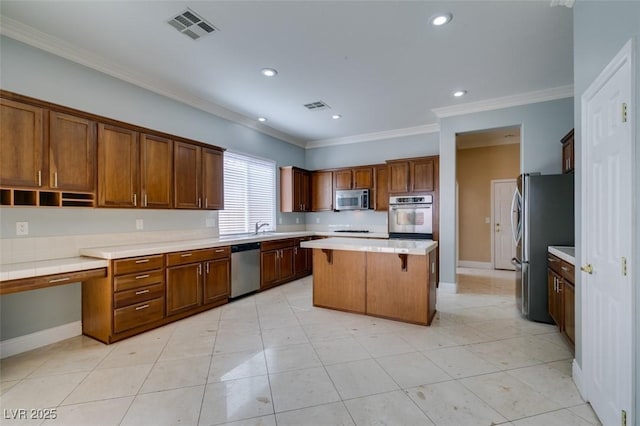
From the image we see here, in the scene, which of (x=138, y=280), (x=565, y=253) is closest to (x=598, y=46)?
(x=565, y=253)

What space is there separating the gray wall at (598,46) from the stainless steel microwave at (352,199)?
3.89 metres

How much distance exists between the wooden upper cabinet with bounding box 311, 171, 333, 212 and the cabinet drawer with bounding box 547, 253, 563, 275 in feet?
12.9

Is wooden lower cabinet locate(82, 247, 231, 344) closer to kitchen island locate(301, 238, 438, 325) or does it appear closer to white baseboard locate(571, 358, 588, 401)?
kitchen island locate(301, 238, 438, 325)

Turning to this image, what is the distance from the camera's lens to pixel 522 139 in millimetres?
4281

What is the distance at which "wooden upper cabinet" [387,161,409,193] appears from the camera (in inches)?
209

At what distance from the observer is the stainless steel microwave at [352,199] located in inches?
233

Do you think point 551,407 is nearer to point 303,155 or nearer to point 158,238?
point 158,238

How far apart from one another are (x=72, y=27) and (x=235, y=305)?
3506 millimetres

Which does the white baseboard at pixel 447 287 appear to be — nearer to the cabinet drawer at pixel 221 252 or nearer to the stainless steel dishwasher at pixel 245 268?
the stainless steel dishwasher at pixel 245 268

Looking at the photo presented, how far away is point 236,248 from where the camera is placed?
425 centimetres

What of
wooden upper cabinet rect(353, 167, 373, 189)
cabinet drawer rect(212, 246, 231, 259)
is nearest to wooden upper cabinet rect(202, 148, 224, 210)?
cabinet drawer rect(212, 246, 231, 259)

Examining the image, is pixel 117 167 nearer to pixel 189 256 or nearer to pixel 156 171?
pixel 156 171

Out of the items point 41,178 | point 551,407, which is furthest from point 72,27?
point 551,407

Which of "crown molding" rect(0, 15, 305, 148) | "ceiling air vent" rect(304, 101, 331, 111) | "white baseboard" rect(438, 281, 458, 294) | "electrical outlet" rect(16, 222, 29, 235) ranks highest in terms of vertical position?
"ceiling air vent" rect(304, 101, 331, 111)
